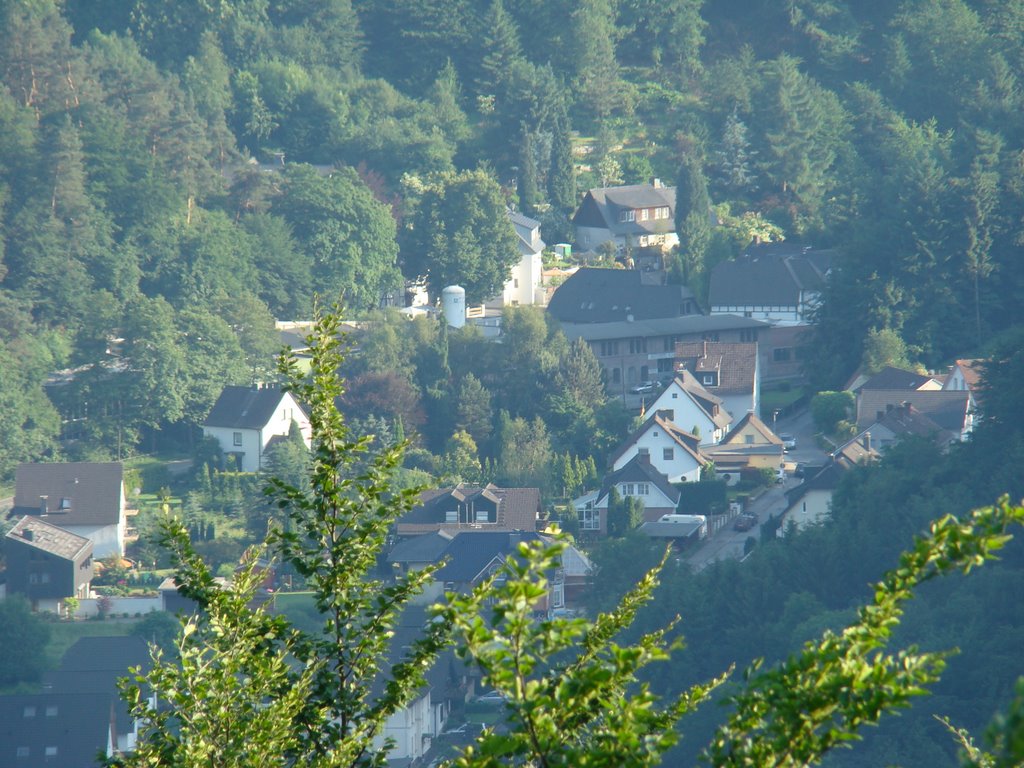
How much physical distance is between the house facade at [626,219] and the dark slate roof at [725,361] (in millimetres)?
8891

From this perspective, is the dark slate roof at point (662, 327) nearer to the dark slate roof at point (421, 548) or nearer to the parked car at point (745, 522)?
the parked car at point (745, 522)

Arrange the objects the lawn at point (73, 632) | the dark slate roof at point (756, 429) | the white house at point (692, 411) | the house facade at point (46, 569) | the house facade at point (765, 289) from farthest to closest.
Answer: the house facade at point (765, 289)
the white house at point (692, 411)
the dark slate roof at point (756, 429)
the house facade at point (46, 569)
the lawn at point (73, 632)

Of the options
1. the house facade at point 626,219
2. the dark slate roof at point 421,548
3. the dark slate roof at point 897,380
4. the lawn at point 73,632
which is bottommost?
the lawn at point 73,632

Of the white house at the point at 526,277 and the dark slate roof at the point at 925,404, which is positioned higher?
the white house at the point at 526,277

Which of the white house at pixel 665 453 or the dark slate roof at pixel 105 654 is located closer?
the dark slate roof at pixel 105 654

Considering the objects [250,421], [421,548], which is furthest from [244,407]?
[421,548]

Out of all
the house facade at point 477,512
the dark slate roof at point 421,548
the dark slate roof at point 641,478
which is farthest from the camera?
the dark slate roof at point 641,478

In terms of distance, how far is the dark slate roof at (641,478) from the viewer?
29297mm

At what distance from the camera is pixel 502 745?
325 centimetres

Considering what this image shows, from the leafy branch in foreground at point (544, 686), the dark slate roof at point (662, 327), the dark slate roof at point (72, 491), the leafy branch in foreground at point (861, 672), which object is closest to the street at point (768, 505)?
the dark slate roof at point (662, 327)

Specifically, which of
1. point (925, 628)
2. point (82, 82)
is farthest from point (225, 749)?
point (82, 82)

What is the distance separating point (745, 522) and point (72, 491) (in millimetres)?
11719

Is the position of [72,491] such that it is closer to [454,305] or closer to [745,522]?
[745,522]

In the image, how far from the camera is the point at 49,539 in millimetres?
26828
